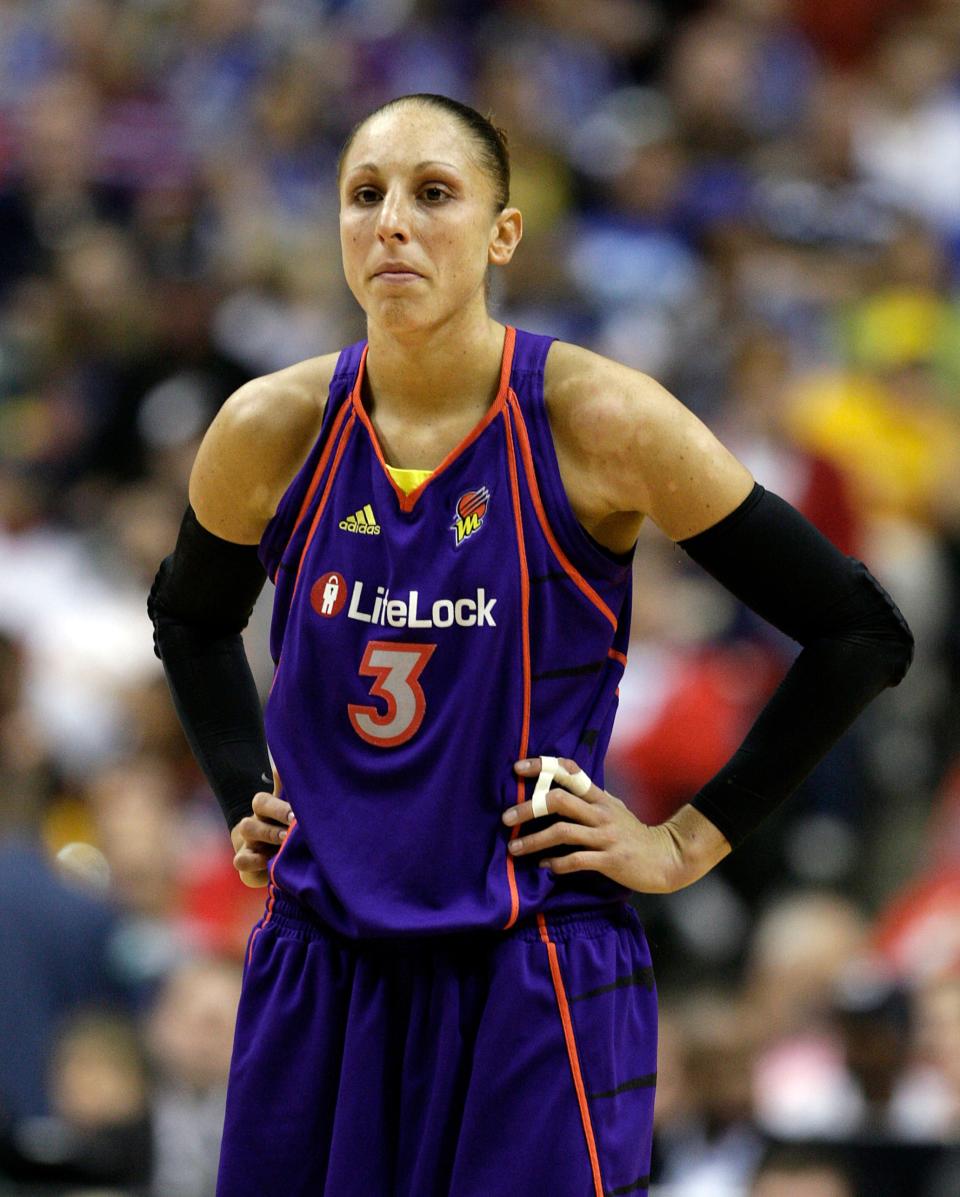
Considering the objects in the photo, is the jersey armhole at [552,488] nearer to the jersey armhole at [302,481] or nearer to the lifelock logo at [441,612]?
the lifelock logo at [441,612]

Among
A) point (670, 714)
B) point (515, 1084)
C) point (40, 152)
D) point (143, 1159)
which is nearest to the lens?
point (515, 1084)

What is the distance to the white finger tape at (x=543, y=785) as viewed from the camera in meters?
2.92

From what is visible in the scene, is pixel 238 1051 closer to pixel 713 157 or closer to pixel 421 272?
pixel 421 272

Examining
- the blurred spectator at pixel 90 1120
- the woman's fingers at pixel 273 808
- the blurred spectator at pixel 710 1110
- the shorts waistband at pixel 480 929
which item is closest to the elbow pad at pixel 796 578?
the shorts waistband at pixel 480 929

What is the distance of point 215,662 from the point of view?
11.1 feet

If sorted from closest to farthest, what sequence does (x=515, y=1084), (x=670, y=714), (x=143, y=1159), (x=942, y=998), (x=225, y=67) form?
1. (x=515, y=1084)
2. (x=143, y=1159)
3. (x=942, y=998)
4. (x=670, y=714)
5. (x=225, y=67)

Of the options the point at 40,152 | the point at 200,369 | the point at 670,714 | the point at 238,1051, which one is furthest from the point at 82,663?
the point at 238,1051

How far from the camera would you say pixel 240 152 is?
363 inches

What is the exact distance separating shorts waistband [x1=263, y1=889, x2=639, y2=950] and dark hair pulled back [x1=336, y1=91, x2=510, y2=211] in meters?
1.06

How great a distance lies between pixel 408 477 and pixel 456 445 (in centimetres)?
8

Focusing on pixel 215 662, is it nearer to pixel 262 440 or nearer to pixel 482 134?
pixel 262 440

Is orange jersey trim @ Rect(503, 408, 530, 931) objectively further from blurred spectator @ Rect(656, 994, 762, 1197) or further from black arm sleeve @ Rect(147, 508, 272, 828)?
blurred spectator @ Rect(656, 994, 762, 1197)

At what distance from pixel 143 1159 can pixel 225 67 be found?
234 inches

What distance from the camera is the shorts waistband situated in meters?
2.93
